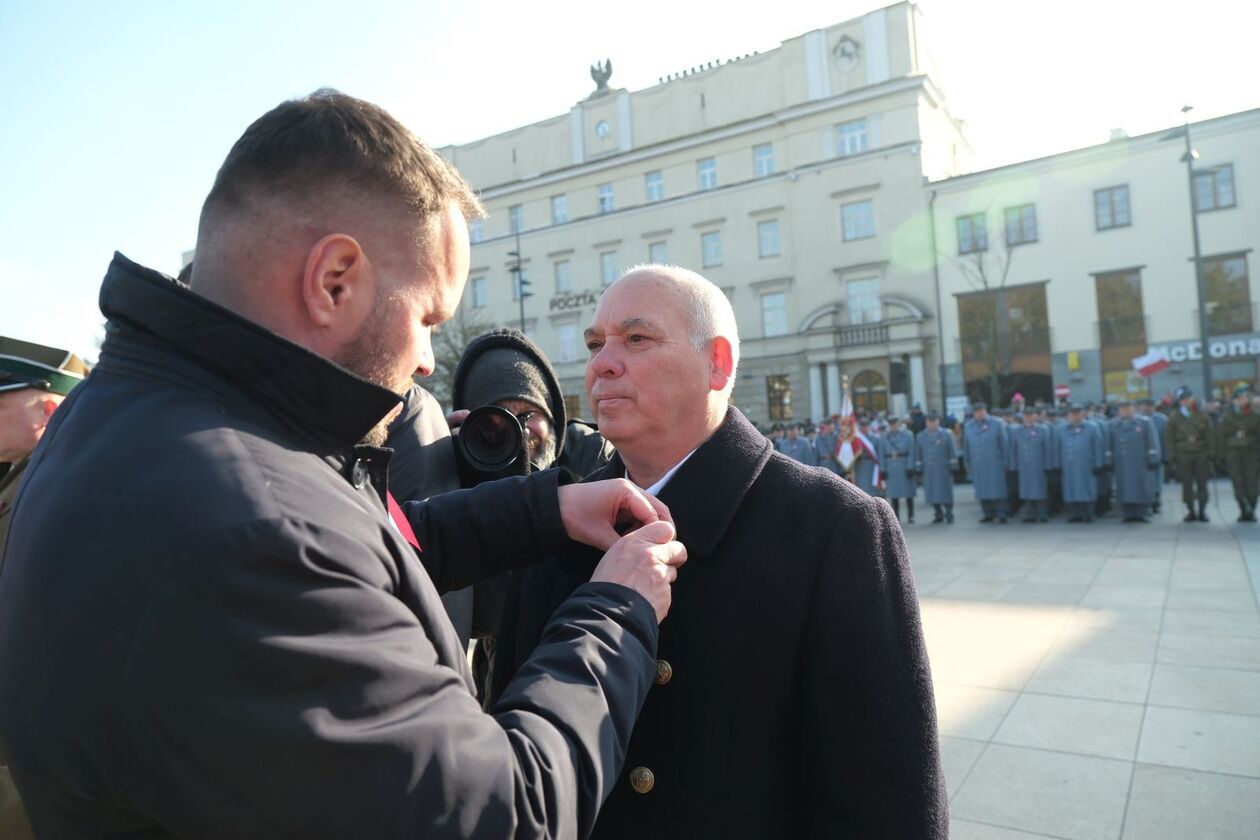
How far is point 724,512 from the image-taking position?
1891mm

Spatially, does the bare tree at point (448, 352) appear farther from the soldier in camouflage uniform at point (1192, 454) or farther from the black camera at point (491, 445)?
the black camera at point (491, 445)

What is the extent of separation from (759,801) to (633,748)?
0.29 m

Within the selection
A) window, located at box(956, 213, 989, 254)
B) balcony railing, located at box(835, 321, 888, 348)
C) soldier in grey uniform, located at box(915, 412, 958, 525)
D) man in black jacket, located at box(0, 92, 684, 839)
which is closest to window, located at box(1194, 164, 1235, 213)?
window, located at box(956, 213, 989, 254)

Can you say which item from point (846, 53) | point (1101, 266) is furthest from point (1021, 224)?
point (846, 53)

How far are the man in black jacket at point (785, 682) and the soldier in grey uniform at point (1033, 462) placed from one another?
1398cm

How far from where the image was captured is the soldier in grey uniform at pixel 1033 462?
14.2 meters

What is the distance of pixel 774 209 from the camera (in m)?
39.3

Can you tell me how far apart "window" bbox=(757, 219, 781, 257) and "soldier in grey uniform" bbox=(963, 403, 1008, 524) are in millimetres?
25407

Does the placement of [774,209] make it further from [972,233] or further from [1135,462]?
[1135,462]

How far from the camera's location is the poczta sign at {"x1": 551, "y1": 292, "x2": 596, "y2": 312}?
44.1m

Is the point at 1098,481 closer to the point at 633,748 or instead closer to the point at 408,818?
the point at 633,748

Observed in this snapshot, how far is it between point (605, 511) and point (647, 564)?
0.40 meters

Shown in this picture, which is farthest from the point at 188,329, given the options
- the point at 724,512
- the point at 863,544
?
the point at 863,544

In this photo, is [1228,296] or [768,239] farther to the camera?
[768,239]
